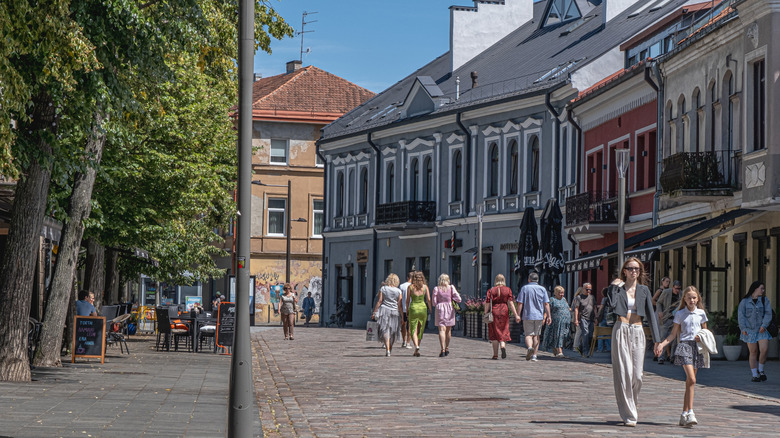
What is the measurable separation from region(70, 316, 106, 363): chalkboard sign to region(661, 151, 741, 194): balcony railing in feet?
43.7

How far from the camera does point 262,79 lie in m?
82.3

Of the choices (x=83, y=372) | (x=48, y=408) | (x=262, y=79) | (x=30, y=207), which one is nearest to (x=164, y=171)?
(x=83, y=372)

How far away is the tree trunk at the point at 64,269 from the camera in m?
21.5

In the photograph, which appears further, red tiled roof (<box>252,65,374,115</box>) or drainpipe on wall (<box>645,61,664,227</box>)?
red tiled roof (<box>252,65,374,115</box>)

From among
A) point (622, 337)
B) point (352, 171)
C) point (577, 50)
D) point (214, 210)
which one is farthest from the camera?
A: point (352, 171)

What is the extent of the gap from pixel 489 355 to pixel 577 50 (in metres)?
20.4

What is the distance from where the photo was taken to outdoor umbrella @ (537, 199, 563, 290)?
109ft

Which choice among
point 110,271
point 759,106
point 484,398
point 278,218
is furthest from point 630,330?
point 278,218

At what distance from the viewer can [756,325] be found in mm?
21109

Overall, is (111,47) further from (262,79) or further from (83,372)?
(262,79)

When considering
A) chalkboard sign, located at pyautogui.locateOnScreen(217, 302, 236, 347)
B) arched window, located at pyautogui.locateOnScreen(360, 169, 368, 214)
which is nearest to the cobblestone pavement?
chalkboard sign, located at pyautogui.locateOnScreen(217, 302, 236, 347)

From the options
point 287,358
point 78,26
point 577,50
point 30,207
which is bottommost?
point 287,358

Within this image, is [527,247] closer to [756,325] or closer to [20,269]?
[756,325]

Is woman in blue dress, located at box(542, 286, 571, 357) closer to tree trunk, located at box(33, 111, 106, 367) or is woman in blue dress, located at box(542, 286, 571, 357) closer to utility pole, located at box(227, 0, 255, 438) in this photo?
tree trunk, located at box(33, 111, 106, 367)
